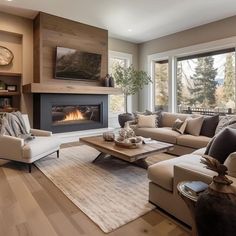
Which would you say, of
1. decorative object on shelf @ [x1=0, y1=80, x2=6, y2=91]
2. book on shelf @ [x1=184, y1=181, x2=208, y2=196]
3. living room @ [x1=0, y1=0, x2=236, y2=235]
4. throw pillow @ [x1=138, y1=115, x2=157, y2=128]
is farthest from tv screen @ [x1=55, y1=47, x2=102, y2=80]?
book on shelf @ [x1=184, y1=181, x2=208, y2=196]

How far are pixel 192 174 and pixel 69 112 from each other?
4.21 metres

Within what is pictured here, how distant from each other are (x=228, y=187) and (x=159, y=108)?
219 inches

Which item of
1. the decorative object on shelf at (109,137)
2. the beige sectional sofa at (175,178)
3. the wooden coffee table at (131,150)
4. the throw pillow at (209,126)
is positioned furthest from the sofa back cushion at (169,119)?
the beige sectional sofa at (175,178)

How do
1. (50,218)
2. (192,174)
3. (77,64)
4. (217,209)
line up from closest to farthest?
1. (217,209)
2. (192,174)
3. (50,218)
4. (77,64)

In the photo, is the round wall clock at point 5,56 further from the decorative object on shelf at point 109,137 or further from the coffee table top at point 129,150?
the decorative object on shelf at point 109,137

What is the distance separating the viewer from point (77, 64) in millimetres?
5262

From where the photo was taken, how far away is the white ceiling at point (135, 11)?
13.4 ft

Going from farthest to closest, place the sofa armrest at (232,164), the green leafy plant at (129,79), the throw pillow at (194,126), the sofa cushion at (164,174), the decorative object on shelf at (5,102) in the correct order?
1. the green leafy plant at (129,79)
2. the decorative object on shelf at (5,102)
3. the throw pillow at (194,126)
4. the sofa cushion at (164,174)
5. the sofa armrest at (232,164)

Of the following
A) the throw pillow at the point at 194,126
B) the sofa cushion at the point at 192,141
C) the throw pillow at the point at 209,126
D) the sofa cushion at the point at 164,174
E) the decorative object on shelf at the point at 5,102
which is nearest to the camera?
the sofa cushion at the point at 164,174

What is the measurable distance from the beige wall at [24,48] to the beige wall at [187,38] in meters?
3.51

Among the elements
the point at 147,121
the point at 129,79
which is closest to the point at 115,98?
the point at 129,79

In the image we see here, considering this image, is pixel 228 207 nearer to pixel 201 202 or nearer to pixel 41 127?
pixel 201 202

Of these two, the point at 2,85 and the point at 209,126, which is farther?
the point at 2,85

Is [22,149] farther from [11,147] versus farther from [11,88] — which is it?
[11,88]
